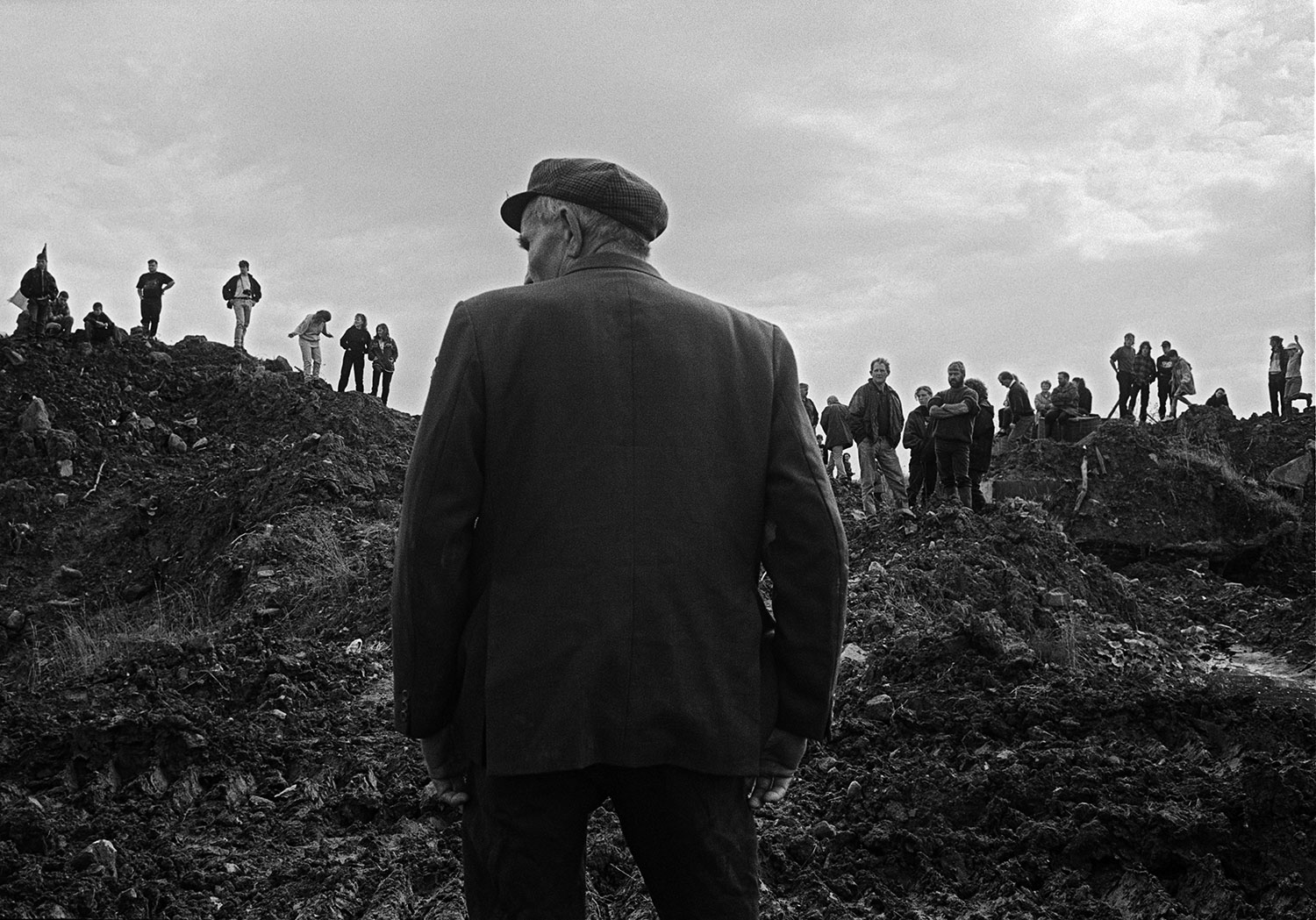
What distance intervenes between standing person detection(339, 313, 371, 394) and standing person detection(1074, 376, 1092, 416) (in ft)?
45.9

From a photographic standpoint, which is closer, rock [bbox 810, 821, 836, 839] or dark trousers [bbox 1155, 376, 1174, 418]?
rock [bbox 810, 821, 836, 839]

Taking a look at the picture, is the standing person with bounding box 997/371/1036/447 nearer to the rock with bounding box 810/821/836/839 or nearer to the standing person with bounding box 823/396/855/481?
the standing person with bounding box 823/396/855/481

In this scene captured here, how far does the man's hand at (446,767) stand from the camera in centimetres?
232

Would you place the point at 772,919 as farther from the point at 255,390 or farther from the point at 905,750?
the point at 255,390

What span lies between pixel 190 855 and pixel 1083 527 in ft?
54.9

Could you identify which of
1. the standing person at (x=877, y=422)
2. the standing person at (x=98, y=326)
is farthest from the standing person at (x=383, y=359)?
the standing person at (x=877, y=422)

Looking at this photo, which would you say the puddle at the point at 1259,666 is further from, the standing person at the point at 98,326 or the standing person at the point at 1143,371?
the standing person at the point at 98,326

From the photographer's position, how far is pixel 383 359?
877 inches

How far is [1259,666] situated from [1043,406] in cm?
1361

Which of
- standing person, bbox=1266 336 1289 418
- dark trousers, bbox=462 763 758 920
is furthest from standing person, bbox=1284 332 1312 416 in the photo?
dark trousers, bbox=462 763 758 920

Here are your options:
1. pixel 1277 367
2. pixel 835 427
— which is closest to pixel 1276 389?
pixel 1277 367

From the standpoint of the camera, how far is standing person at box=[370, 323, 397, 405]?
72.9ft

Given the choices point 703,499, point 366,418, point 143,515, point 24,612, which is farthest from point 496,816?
point 366,418

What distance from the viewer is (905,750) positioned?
21.8ft
